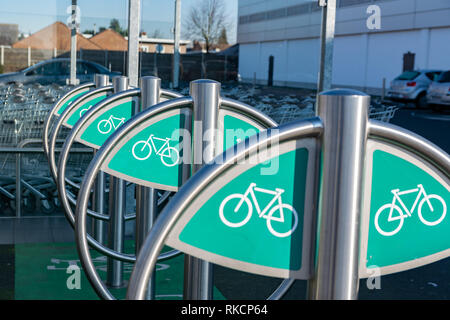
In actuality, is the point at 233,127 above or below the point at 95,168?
above

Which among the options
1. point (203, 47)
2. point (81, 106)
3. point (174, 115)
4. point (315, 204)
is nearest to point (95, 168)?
point (174, 115)

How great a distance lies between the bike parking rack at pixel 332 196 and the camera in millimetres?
1338

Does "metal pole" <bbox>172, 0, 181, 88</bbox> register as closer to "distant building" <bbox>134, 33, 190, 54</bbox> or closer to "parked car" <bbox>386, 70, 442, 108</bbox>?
"distant building" <bbox>134, 33, 190, 54</bbox>

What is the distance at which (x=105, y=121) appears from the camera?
3.69 meters

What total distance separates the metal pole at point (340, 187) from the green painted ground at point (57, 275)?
2844 mm

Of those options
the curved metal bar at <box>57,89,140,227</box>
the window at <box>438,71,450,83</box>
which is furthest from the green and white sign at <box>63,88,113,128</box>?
the window at <box>438,71,450,83</box>

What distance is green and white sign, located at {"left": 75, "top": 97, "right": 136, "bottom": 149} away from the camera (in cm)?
359

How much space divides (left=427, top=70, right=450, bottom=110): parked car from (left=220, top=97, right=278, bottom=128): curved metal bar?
1967cm

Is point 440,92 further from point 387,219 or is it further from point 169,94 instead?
point 387,219

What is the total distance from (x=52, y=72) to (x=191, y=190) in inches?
288

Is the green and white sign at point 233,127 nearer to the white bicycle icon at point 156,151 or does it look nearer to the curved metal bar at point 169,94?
the white bicycle icon at point 156,151

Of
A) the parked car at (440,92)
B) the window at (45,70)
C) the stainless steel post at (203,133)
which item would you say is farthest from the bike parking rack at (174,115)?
the parked car at (440,92)
